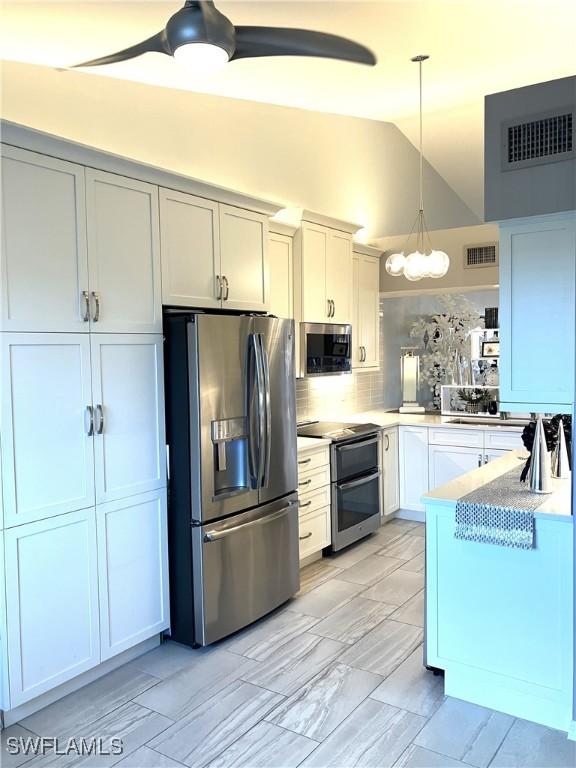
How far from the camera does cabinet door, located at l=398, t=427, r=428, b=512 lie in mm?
5324

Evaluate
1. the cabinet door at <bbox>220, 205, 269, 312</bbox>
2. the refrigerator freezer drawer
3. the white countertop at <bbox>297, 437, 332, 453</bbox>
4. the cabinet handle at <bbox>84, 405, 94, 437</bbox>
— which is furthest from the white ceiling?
the white countertop at <bbox>297, 437, 332, 453</bbox>

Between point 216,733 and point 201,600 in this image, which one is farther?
point 201,600

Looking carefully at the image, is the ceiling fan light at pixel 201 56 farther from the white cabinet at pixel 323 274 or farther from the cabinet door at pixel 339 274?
the cabinet door at pixel 339 274

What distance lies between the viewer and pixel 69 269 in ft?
8.74

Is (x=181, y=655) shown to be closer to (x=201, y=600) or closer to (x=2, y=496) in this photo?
(x=201, y=600)

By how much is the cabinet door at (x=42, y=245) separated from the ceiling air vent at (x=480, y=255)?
3.70 m

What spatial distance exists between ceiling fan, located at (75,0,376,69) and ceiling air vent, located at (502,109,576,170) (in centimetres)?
75

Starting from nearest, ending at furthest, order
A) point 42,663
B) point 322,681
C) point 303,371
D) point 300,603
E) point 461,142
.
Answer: point 42,663 < point 322,681 < point 300,603 < point 303,371 < point 461,142

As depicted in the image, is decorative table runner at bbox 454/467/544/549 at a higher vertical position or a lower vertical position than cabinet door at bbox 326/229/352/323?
lower

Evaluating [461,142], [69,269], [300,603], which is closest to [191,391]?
[69,269]

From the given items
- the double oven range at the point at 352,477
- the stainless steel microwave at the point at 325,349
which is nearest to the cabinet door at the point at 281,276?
the stainless steel microwave at the point at 325,349

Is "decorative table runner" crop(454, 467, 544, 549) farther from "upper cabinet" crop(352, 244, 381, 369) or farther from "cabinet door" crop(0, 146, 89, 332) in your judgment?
"upper cabinet" crop(352, 244, 381, 369)

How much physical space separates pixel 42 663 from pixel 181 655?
76cm

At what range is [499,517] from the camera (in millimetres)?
2527
